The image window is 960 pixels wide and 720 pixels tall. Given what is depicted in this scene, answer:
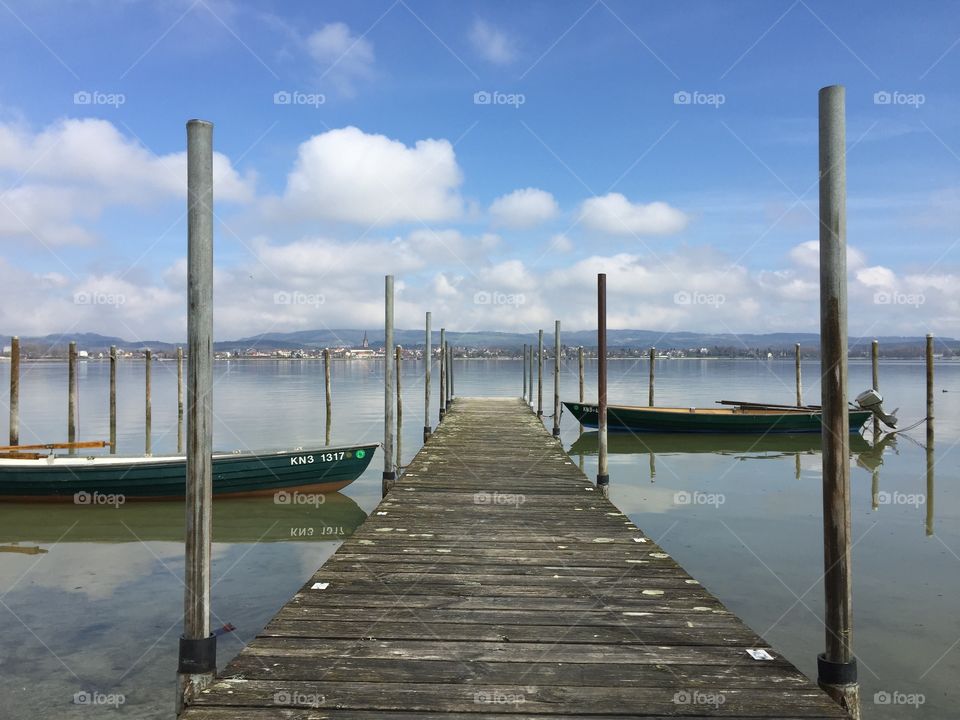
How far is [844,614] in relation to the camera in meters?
4.19

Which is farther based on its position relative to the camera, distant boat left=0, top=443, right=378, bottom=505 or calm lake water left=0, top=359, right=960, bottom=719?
distant boat left=0, top=443, right=378, bottom=505

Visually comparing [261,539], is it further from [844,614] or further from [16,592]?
[844,614]

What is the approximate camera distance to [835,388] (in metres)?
4.17

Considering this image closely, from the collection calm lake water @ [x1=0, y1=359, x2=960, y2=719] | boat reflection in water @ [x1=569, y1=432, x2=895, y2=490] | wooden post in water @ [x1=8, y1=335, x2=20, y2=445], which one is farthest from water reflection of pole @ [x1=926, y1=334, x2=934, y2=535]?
wooden post in water @ [x1=8, y1=335, x2=20, y2=445]

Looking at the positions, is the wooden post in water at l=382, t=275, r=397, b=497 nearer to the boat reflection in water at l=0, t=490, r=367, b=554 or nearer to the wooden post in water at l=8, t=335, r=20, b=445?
the boat reflection in water at l=0, t=490, r=367, b=554

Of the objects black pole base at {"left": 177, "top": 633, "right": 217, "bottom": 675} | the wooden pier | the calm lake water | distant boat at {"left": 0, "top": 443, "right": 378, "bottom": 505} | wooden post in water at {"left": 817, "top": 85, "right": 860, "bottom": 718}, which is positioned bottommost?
the calm lake water

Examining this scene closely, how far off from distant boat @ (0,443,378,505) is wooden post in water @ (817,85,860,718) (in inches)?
484

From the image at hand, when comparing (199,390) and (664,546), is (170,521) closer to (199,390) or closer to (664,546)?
(664,546)

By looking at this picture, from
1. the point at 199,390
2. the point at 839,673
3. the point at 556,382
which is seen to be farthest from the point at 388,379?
A: the point at 556,382

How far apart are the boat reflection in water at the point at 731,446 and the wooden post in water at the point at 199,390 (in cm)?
1734

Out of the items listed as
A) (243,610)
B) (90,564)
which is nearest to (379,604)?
(243,610)

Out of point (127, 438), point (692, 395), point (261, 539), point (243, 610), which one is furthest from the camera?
point (692, 395)

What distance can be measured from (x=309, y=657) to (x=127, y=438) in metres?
24.8

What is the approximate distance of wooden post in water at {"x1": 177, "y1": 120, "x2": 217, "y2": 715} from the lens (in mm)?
4102
